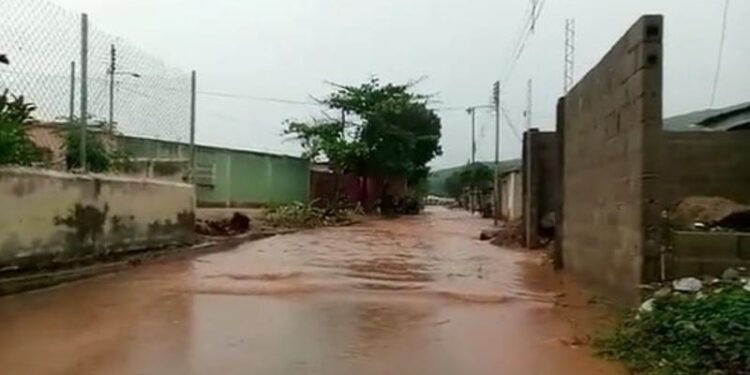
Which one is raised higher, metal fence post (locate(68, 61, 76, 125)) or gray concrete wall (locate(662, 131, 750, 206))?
metal fence post (locate(68, 61, 76, 125))

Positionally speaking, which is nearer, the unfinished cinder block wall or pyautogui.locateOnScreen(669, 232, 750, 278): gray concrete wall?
pyautogui.locateOnScreen(669, 232, 750, 278): gray concrete wall

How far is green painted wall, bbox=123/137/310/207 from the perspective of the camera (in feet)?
86.7

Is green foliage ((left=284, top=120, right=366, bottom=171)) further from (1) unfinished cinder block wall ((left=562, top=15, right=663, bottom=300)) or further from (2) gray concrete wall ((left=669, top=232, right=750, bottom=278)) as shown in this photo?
(2) gray concrete wall ((left=669, top=232, right=750, bottom=278))

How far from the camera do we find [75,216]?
9.70 metres

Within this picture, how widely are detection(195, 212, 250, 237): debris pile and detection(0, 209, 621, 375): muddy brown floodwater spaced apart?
4.69m

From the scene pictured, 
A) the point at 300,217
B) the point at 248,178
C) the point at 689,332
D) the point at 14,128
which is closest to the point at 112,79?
the point at 14,128

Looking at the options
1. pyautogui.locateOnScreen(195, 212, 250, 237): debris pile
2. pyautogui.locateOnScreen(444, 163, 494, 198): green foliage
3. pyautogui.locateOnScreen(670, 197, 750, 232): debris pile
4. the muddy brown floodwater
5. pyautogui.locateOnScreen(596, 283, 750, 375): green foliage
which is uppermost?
pyautogui.locateOnScreen(444, 163, 494, 198): green foliage

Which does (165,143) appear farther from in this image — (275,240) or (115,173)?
(275,240)

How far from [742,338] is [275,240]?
44.4ft

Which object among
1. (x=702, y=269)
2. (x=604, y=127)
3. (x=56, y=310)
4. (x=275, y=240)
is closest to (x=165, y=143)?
(x=275, y=240)

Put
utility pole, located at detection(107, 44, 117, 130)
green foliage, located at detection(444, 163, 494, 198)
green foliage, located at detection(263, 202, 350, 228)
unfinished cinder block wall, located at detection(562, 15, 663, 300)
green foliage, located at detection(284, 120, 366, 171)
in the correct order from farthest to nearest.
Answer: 1. green foliage, located at detection(444, 163, 494, 198)
2. green foliage, located at detection(284, 120, 366, 171)
3. green foliage, located at detection(263, 202, 350, 228)
4. utility pole, located at detection(107, 44, 117, 130)
5. unfinished cinder block wall, located at detection(562, 15, 663, 300)

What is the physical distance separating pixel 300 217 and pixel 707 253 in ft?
65.5

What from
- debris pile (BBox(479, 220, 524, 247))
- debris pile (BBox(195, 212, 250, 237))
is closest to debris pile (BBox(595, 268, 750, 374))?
debris pile (BBox(479, 220, 524, 247))

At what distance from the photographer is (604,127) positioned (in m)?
9.17
